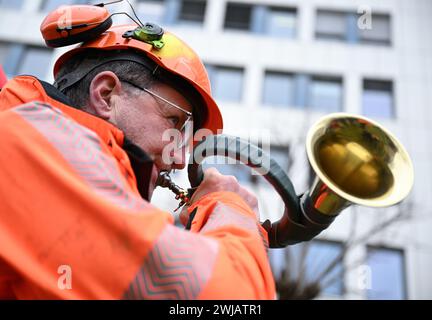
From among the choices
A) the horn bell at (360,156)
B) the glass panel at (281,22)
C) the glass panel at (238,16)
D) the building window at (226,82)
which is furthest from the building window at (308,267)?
the glass panel at (238,16)

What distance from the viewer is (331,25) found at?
16.0 metres

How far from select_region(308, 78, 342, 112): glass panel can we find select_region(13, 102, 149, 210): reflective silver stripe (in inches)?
548

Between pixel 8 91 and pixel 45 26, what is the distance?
0.83 m

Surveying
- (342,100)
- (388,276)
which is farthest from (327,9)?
(388,276)

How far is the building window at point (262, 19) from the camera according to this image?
1611 centimetres

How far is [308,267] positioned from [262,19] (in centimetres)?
909

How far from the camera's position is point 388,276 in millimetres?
12281

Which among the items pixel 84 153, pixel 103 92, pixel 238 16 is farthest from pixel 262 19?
pixel 84 153

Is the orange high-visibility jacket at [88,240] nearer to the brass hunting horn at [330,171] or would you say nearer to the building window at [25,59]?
the brass hunting horn at [330,171]

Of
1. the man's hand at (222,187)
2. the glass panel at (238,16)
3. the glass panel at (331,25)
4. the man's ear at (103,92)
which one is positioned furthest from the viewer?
the glass panel at (238,16)

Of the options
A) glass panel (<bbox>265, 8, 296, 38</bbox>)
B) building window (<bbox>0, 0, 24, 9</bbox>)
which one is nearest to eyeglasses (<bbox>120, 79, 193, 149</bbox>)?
glass panel (<bbox>265, 8, 296, 38</bbox>)

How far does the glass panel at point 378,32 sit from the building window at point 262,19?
248 cm

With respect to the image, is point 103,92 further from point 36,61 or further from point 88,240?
point 36,61
